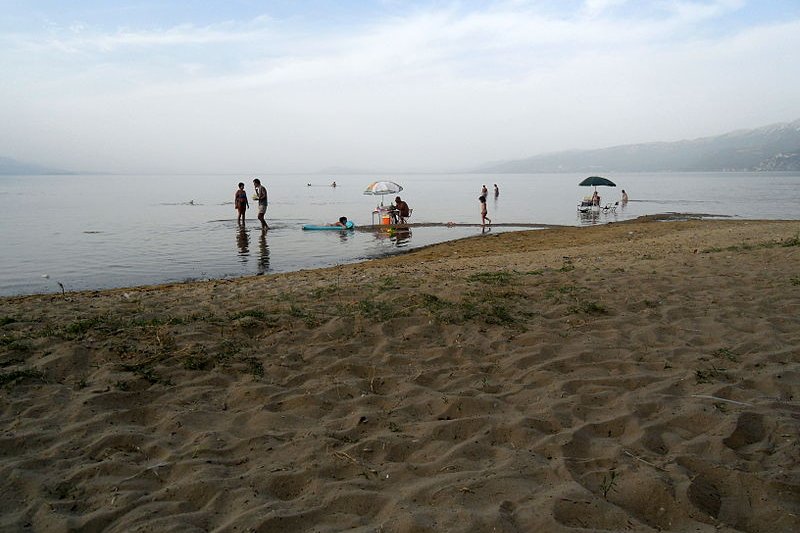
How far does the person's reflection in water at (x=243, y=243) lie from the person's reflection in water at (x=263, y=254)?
0.43 m

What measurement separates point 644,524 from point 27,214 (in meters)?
40.7

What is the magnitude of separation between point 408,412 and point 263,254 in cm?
1428

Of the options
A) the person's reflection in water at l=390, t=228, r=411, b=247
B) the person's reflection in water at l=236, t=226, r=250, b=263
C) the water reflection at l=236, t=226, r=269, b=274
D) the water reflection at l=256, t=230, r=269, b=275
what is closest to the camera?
the water reflection at l=256, t=230, r=269, b=275

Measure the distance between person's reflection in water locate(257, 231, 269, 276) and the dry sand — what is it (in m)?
7.52

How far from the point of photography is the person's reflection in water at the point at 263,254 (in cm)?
1460

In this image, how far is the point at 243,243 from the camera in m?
20.2

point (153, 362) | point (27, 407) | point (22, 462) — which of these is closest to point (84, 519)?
point (22, 462)

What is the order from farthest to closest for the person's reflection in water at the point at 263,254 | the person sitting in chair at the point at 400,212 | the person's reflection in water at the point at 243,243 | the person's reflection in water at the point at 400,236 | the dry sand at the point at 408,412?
the person sitting in chair at the point at 400,212 → the person's reflection in water at the point at 400,236 → the person's reflection in water at the point at 243,243 → the person's reflection in water at the point at 263,254 → the dry sand at the point at 408,412

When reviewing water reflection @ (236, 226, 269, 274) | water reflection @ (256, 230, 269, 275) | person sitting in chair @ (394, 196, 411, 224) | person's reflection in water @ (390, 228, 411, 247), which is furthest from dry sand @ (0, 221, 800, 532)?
person sitting in chair @ (394, 196, 411, 224)

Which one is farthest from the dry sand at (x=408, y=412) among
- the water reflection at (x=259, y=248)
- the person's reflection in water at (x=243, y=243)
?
the person's reflection in water at (x=243, y=243)

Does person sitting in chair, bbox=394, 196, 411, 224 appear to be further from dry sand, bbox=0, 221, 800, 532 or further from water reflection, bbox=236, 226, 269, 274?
dry sand, bbox=0, 221, 800, 532

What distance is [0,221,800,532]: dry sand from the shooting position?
2.88m

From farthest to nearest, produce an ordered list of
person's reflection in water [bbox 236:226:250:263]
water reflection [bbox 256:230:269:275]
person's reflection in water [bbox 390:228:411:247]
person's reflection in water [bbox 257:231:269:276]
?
person's reflection in water [bbox 390:228:411:247]
person's reflection in water [bbox 236:226:250:263]
water reflection [bbox 256:230:269:275]
person's reflection in water [bbox 257:231:269:276]

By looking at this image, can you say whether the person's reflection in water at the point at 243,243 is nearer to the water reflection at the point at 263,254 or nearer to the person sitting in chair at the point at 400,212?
the water reflection at the point at 263,254
